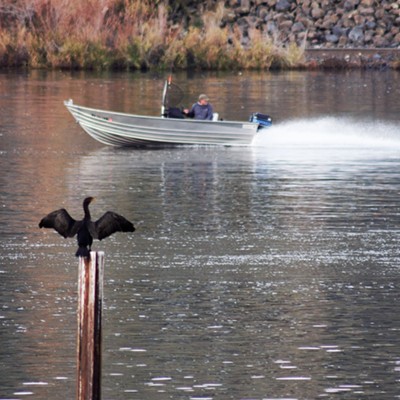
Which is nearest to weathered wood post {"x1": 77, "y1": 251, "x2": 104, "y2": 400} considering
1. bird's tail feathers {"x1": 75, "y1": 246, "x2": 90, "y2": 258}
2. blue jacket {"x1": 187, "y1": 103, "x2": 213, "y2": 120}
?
bird's tail feathers {"x1": 75, "y1": 246, "x2": 90, "y2": 258}

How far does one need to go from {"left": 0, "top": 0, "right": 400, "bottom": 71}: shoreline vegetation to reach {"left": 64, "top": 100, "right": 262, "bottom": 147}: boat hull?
90.2 ft

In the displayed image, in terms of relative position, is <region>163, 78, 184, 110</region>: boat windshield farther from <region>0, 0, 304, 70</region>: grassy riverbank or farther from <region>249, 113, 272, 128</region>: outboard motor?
<region>0, 0, 304, 70</region>: grassy riverbank

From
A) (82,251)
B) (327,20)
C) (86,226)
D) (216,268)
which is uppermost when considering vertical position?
(327,20)

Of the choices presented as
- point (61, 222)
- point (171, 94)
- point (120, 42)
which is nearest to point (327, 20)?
point (120, 42)

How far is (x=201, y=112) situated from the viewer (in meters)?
34.6

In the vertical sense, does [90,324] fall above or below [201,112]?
below

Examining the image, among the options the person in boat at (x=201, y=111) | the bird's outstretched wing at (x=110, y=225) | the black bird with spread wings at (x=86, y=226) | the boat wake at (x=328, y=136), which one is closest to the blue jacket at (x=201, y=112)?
the person in boat at (x=201, y=111)

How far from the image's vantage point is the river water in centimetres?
1459

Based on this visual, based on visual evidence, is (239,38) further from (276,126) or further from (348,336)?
(348,336)

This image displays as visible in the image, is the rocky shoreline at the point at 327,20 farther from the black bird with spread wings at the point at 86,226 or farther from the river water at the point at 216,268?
the black bird with spread wings at the point at 86,226

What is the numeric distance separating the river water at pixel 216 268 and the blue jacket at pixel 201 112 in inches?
37.1

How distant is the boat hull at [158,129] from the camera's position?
115ft

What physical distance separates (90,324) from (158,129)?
916 inches

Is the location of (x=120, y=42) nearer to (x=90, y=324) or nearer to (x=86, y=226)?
(x=86, y=226)
